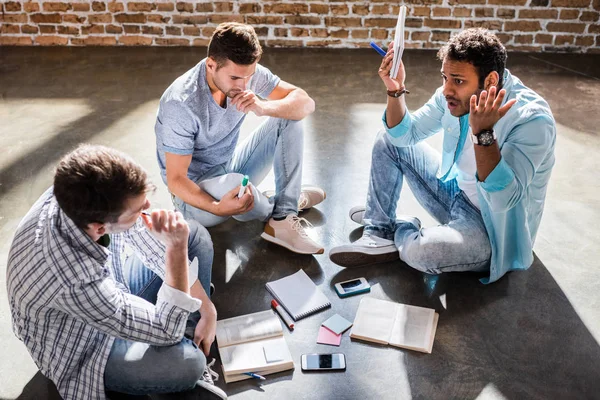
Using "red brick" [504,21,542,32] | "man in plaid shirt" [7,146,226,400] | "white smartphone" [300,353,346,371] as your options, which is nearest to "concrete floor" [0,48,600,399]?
"white smartphone" [300,353,346,371]

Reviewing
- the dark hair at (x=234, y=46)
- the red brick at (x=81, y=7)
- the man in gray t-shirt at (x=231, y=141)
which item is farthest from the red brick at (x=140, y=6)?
the dark hair at (x=234, y=46)

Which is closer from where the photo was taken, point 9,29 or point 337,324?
point 337,324

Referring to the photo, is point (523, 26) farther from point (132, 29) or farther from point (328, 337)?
point (328, 337)

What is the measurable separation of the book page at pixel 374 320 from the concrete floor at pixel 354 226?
5cm

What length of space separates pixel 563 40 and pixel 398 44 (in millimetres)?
3560

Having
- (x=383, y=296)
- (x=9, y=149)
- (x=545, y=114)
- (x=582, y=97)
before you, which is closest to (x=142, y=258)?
(x=383, y=296)

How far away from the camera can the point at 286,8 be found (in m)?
5.42

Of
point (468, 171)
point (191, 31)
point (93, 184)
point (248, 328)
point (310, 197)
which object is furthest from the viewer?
point (191, 31)

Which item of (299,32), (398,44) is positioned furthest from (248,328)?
(299,32)

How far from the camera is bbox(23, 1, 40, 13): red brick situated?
5.49m

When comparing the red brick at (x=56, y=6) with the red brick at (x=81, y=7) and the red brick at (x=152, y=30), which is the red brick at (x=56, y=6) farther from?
the red brick at (x=152, y=30)

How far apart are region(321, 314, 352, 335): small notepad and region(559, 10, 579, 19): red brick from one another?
4088mm

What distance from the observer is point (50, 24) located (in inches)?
219

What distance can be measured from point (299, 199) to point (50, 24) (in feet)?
12.1
